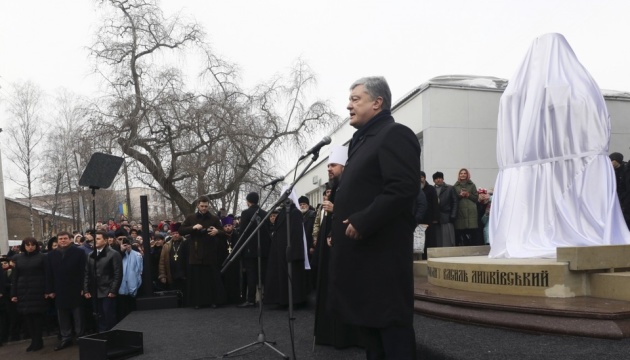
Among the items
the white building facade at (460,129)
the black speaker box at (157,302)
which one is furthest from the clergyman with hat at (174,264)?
the white building facade at (460,129)

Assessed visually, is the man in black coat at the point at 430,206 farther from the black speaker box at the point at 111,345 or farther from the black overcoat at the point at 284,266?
the black speaker box at the point at 111,345

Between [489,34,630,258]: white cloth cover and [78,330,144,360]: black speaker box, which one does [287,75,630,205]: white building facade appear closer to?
[489,34,630,258]: white cloth cover

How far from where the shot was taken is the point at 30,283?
9844 millimetres

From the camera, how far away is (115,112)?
18.2m

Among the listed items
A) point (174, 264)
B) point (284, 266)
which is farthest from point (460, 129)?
point (284, 266)

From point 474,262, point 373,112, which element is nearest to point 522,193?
point 474,262

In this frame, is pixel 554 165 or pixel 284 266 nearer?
pixel 554 165

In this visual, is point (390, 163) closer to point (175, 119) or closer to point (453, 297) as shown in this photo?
point (453, 297)

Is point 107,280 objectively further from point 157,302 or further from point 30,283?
point 30,283

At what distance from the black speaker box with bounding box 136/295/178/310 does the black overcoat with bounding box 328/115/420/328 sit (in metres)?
7.27

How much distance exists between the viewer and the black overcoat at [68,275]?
9.59m

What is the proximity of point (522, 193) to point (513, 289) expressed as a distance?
166 cm

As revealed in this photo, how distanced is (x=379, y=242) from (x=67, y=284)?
27.6 feet

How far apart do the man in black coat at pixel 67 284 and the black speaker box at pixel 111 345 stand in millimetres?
4239
